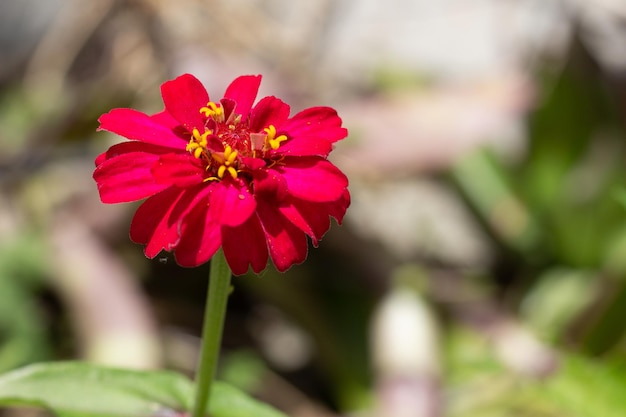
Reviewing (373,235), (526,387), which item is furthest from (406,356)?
(373,235)

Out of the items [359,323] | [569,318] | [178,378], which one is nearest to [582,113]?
[569,318]

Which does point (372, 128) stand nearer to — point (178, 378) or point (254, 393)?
point (254, 393)

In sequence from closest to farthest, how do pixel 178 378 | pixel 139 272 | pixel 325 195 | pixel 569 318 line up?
pixel 325 195 < pixel 178 378 < pixel 569 318 < pixel 139 272

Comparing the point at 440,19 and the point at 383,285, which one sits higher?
the point at 440,19

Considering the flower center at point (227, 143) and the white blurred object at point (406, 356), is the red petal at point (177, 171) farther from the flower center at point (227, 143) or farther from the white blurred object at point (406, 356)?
the white blurred object at point (406, 356)

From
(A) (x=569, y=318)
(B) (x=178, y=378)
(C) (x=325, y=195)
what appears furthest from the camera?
(A) (x=569, y=318)

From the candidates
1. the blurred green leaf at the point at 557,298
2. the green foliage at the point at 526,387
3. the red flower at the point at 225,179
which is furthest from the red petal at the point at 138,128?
the blurred green leaf at the point at 557,298
